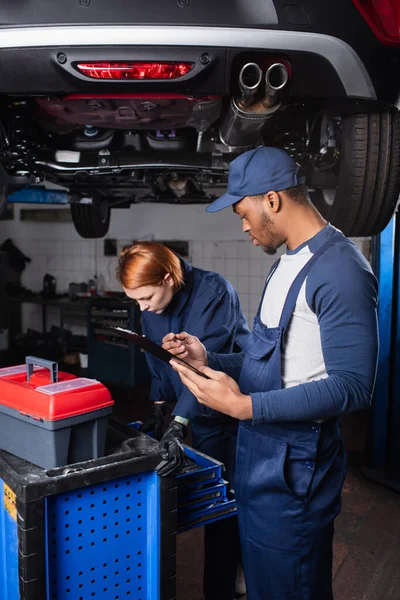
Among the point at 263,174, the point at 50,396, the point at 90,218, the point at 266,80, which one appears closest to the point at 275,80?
the point at 266,80

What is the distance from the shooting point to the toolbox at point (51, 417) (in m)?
1.19

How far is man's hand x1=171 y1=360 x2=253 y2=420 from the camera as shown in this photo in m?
1.21

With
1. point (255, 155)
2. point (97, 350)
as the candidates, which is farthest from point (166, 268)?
point (97, 350)

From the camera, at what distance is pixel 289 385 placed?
1.35 meters

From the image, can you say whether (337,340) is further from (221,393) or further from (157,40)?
(157,40)

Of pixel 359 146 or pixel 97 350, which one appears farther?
pixel 97 350

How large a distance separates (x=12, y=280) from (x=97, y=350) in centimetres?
243

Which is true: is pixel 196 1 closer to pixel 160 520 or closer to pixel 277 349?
pixel 277 349

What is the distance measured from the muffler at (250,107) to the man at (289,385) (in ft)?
1.08

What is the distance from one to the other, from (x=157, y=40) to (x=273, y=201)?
57cm

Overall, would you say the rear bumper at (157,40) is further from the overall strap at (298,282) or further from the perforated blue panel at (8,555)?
the perforated blue panel at (8,555)

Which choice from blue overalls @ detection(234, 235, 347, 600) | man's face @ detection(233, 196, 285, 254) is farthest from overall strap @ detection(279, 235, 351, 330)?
man's face @ detection(233, 196, 285, 254)

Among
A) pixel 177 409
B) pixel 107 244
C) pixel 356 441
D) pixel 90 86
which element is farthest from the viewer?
pixel 107 244

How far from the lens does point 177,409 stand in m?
1.81
